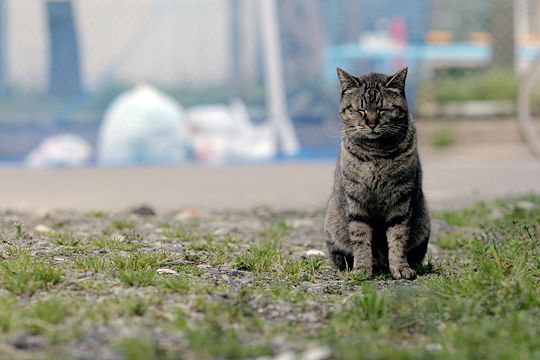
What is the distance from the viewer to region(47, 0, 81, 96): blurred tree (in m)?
12.2

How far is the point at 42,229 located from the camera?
6668mm

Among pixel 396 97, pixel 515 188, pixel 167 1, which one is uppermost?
pixel 167 1

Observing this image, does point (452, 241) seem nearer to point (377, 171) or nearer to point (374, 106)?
point (377, 171)

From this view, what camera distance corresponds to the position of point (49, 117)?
1234cm

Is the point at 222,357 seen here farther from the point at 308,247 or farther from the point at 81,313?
the point at 308,247

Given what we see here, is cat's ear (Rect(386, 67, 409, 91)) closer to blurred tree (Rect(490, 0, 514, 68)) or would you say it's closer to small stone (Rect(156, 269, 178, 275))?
small stone (Rect(156, 269, 178, 275))

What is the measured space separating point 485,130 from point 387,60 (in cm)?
199

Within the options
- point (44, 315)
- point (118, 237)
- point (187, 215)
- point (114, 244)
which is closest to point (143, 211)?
point (187, 215)

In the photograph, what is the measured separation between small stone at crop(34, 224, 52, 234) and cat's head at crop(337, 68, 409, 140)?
2.22 m

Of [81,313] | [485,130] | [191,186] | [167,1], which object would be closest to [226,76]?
[167,1]

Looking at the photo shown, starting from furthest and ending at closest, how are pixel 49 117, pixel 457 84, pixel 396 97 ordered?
1. pixel 457 84
2. pixel 49 117
3. pixel 396 97

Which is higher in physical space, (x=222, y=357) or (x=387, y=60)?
(x=387, y=60)

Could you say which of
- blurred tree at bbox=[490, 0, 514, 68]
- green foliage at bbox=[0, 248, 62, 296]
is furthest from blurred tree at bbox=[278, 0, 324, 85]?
green foliage at bbox=[0, 248, 62, 296]

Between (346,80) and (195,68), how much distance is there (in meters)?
7.49
